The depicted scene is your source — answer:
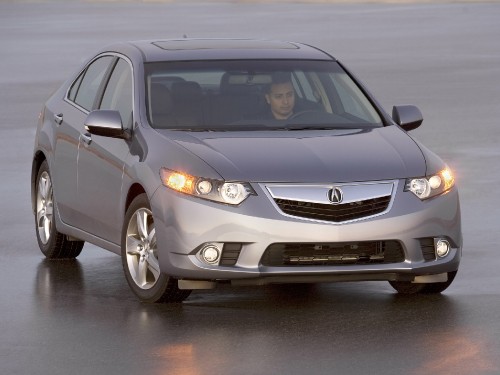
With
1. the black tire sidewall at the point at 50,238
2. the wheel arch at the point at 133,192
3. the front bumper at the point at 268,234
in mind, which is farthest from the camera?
the black tire sidewall at the point at 50,238

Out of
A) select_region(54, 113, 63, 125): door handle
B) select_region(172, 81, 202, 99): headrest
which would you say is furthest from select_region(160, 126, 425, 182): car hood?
select_region(54, 113, 63, 125): door handle

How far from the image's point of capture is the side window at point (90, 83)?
42.3ft

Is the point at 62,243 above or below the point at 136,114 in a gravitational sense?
below

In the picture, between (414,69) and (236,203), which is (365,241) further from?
(414,69)

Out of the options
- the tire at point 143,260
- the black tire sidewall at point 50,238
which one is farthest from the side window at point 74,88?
the tire at point 143,260

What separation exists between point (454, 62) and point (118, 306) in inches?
960

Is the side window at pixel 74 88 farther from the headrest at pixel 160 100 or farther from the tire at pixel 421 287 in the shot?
the tire at pixel 421 287

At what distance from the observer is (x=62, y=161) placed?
1279 centimetres

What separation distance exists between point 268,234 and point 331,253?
415 millimetres

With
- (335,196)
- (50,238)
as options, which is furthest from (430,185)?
(50,238)

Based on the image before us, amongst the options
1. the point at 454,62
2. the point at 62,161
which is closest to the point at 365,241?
the point at 62,161

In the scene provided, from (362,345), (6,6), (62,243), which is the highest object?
(362,345)

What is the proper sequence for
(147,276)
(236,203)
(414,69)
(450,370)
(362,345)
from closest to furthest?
1. (450,370)
2. (362,345)
3. (236,203)
4. (147,276)
5. (414,69)

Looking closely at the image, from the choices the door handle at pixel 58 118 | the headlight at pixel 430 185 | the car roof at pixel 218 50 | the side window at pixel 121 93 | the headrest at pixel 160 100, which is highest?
the car roof at pixel 218 50
